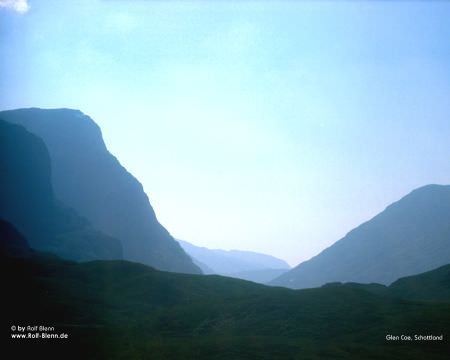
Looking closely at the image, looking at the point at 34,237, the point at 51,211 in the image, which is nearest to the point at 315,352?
the point at 34,237

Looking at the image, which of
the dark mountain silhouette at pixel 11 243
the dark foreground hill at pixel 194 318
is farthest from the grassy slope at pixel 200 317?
the dark mountain silhouette at pixel 11 243

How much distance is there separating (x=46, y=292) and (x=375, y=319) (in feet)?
150

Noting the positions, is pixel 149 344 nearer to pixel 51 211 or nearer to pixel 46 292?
pixel 46 292

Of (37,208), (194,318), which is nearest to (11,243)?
(37,208)

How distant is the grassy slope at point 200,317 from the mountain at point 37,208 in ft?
199

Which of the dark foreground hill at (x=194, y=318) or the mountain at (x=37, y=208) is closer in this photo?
the dark foreground hill at (x=194, y=318)

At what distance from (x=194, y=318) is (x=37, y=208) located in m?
109

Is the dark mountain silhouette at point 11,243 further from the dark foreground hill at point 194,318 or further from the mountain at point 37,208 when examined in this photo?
the mountain at point 37,208

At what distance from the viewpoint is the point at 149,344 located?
4028 cm

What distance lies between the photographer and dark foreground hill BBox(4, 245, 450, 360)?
123 ft

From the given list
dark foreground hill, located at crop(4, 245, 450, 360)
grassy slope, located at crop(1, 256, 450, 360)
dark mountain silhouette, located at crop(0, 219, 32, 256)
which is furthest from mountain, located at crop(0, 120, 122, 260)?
grassy slope, located at crop(1, 256, 450, 360)

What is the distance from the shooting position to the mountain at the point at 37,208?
132625 mm

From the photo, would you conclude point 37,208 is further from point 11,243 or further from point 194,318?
point 194,318

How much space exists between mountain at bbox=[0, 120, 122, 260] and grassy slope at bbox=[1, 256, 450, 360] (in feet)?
199
